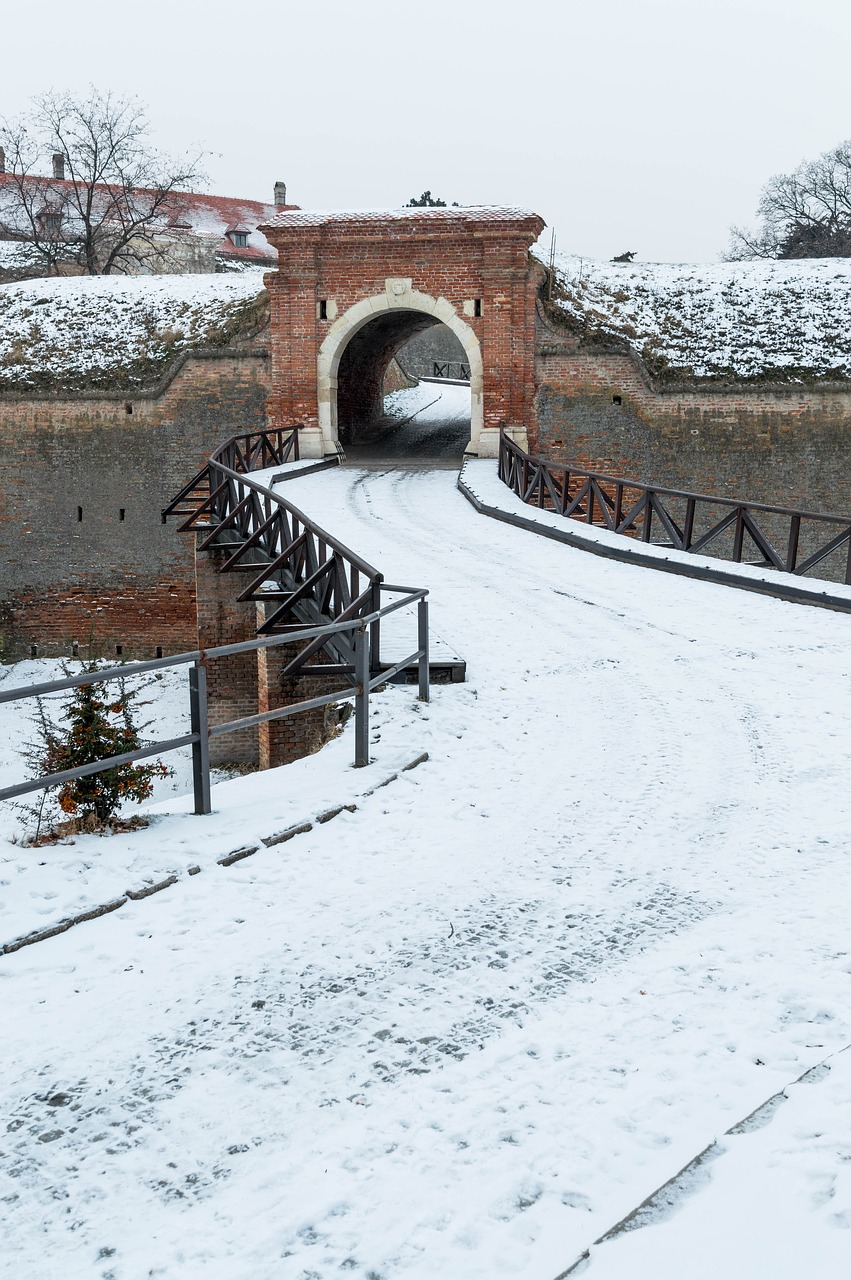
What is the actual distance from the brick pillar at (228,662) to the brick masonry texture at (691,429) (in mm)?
6879

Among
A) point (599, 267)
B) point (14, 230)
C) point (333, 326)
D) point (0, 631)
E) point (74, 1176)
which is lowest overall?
point (0, 631)

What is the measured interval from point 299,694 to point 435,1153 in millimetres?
9731

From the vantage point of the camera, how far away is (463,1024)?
3.83 m

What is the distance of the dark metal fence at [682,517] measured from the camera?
12012 mm

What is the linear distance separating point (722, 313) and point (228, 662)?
1151cm

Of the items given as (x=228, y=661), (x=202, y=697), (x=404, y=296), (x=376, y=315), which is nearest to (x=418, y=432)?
(x=376, y=315)

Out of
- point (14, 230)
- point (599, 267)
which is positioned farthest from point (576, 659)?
point (14, 230)

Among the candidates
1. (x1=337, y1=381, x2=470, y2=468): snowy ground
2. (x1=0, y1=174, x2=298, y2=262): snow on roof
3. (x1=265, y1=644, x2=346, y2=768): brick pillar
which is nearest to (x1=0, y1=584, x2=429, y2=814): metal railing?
(x1=265, y1=644, x2=346, y2=768): brick pillar

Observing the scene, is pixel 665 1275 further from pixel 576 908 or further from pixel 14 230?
pixel 14 230

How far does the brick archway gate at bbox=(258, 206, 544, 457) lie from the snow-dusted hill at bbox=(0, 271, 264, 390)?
1284 millimetres

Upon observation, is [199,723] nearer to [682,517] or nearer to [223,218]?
[682,517]

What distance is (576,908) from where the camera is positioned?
4.68 m

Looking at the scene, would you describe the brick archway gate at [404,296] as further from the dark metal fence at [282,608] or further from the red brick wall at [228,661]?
the red brick wall at [228,661]

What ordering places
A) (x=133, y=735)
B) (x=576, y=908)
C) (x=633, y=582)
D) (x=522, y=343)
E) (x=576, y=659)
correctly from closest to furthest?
1. (x=576, y=908)
2. (x=133, y=735)
3. (x=576, y=659)
4. (x=633, y=582)
5. (x=522, y=343)
